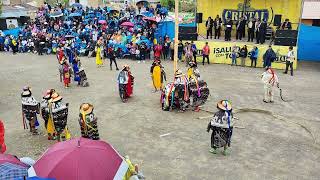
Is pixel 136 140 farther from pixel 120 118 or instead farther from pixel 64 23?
pixel 64 23

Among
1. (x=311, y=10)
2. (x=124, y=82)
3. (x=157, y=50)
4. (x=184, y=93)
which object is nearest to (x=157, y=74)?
(x=124, y=82)

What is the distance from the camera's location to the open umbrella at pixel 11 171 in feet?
18.3

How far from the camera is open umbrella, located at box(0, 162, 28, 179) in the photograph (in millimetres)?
5574

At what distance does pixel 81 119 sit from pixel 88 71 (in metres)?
10.4

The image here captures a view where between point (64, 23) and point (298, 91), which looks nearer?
point (298, 91)

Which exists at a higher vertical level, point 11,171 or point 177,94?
point 11,171

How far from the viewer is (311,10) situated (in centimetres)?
2611

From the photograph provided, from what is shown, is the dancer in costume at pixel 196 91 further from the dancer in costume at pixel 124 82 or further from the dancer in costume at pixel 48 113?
the dancer in costume at pixel 48 113

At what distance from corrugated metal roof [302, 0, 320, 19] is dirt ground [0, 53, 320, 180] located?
9.20 metres

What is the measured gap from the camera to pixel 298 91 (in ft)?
50.8

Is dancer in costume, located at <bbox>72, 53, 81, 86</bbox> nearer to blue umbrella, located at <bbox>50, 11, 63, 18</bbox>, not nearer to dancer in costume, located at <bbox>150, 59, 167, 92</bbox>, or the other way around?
dancer in costume, located at <bbox>150, 59, 167, 92</bbox>

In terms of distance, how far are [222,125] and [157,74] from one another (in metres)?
6.13

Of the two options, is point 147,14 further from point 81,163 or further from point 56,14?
point 81,163

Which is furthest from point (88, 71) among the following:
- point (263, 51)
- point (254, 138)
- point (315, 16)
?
point (315, 16)
